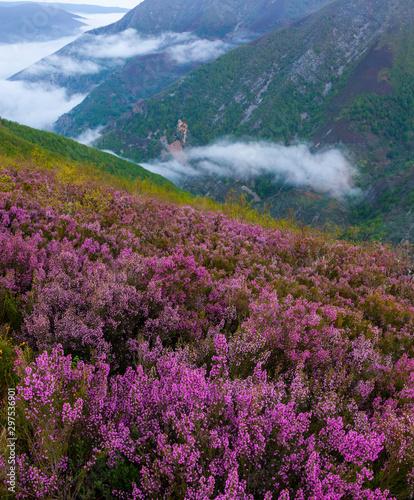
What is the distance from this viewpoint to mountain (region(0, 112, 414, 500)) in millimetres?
1695

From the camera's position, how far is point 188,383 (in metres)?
1.99

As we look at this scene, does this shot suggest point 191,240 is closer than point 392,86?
Yes

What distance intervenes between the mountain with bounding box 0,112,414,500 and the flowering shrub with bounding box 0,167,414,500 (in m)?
0.01

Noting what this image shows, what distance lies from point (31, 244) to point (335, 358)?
176 inches

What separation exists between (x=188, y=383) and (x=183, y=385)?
0.12 feet

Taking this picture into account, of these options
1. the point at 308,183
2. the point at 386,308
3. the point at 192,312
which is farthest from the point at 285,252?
the point at 308,183

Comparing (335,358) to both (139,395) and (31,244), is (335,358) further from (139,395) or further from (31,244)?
(31,244)

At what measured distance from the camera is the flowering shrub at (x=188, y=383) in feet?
5.59

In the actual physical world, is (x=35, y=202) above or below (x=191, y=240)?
above

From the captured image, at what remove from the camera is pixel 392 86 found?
187000 millimetres

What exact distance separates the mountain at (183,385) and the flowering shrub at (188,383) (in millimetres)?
13

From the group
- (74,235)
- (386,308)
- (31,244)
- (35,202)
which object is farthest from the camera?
(35,202)

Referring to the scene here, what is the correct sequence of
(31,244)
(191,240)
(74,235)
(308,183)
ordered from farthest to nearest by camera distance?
(308,183) < (191,240) < (74,235) < (31,244)

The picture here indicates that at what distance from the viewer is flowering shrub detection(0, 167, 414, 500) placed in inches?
67.1
